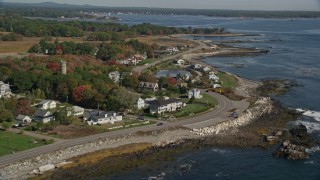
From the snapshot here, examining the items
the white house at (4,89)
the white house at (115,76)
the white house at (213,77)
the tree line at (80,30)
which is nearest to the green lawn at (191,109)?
the white house at (115,76)

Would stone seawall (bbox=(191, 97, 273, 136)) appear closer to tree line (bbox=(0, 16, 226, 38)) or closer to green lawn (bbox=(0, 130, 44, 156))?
green lawn (bbox=(0, 130, 44, 156))

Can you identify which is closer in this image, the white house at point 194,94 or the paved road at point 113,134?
the paved road at point 113,134

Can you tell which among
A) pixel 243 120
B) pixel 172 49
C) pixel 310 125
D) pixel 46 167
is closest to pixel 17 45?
pixel 172 49

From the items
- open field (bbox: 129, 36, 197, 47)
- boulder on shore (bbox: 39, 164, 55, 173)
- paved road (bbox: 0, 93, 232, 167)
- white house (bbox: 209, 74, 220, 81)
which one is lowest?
open field (bbox: 129, 36, 197, 47)

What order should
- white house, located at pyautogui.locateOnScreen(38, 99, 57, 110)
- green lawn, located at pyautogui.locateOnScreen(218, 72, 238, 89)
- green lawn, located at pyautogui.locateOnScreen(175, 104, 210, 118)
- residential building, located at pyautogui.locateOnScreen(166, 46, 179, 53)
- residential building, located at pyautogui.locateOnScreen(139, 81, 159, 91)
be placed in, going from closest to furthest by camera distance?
green lawn, located at pyautogui.locateOnScreen(175, 104, 210, 118) → white house, located at pyautogui.locateOnScreen(38, 99, 57, 110) → residential building, located at pyautogui.locateOnScreen(139, 81, 159, 91) → green lawn, located at pyautogui.locateOnScreen(218, 72, 238, 89) → residential building, located at pyautogui.locateOnScreen(166, 46, 179, 53)

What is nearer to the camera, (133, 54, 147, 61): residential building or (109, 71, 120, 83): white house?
(109, 71, 120, 83): white house

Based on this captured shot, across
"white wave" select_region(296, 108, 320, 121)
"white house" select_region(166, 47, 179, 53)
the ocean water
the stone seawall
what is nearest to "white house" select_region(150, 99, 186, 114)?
the stone seawall

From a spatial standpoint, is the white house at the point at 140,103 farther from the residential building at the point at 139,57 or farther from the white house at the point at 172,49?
the white house at the point at 172,49
